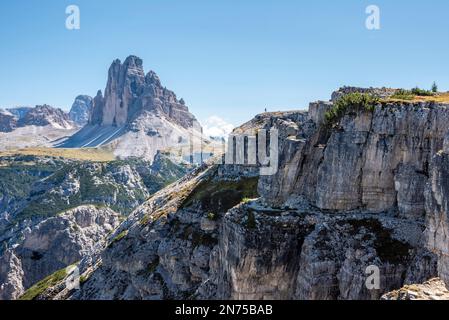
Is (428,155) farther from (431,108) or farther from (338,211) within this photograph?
(338,211)

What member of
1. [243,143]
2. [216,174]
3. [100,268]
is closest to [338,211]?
[243,143]

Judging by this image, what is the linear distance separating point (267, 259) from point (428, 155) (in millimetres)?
23537

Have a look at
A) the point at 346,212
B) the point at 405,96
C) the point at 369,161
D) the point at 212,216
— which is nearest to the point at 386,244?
the point at 346,212

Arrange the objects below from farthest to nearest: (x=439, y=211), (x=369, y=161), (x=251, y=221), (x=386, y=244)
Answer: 1. (x=251, y=221)
2. (x=369, y=161)
3. (x=386, y=244)
4. (x=439, y=211)

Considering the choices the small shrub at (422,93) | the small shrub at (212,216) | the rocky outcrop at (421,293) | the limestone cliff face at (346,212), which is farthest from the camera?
the small shrub at (212,216)

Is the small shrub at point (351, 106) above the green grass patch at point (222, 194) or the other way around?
above

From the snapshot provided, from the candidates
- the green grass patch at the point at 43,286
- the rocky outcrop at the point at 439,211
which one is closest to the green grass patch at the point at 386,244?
the rocky outcrop at the point at 439,211

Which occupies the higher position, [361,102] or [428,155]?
[361,102]

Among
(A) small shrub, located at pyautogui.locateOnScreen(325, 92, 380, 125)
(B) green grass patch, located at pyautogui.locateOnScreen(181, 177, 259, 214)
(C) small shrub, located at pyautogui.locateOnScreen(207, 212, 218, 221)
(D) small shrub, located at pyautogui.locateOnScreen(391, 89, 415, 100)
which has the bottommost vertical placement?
(C) small shrub, located at pyautogui.locateOnScreen(207, 212, 218, 221)

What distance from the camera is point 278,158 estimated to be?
68.7 meters

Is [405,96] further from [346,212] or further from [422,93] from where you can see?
[346,212]

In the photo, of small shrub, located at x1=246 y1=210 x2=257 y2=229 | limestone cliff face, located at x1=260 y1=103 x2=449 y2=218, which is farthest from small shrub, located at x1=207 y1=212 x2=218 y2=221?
small shrub, located at x1=246 y1=210 x2=257 y2=229

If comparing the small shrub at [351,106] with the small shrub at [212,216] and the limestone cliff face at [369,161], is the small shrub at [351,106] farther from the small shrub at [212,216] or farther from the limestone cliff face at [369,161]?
the small shrub at [212,216]

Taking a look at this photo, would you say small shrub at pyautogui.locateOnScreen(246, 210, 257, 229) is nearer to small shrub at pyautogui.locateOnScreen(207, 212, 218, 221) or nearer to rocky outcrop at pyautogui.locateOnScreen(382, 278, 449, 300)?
rocky outcrop at pyautogui.locateOnScreen(382, 278, 449, 300)
